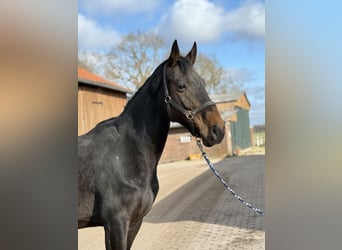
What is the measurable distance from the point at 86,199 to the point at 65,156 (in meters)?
0.86

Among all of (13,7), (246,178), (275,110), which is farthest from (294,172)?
(246,178)

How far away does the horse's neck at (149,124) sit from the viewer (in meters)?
1.81

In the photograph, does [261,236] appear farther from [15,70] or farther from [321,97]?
[15,70]

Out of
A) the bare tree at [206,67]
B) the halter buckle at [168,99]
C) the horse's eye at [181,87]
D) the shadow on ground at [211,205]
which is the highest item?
the bare tree at [206,67]

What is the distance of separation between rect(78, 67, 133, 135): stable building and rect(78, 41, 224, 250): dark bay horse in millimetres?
4893

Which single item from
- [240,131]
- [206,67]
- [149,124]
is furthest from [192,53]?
[240,131]

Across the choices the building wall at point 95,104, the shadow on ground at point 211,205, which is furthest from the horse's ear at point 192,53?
the building wall at point 95,104

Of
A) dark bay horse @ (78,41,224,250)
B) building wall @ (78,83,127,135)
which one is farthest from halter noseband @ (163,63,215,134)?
building wall @ (78,83,127,135)

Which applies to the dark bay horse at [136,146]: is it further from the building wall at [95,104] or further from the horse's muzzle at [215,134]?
the building wall at [95,104]

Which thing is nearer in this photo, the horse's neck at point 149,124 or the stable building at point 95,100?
the horse's neck at point 149,124

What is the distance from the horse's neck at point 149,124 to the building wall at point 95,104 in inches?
190

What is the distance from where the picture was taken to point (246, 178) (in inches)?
328

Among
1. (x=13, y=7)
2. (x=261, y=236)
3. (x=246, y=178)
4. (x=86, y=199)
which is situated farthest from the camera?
(x=246, y=178)

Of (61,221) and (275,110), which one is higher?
(275,110)
